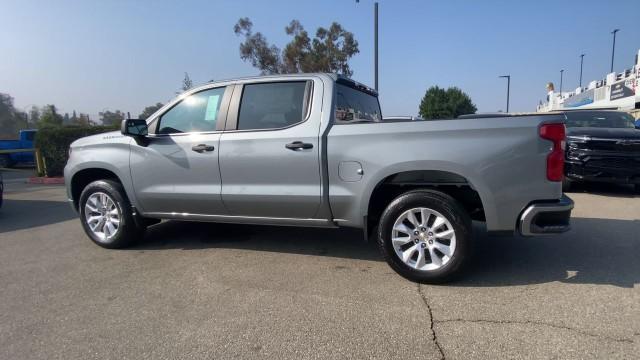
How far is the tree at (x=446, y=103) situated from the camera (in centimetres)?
4459

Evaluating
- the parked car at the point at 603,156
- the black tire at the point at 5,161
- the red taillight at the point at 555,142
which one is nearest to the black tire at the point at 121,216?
the red taillight at the point at 555,142

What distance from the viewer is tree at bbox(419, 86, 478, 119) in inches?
1756

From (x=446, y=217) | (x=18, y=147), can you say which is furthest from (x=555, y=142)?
(x=18, y=147)

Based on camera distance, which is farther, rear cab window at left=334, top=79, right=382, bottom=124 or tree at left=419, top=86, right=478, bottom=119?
tree at left=419, top=86, right=478, bottom=119

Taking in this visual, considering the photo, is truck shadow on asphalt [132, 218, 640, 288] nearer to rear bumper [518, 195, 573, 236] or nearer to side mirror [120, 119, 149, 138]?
rear bumper [518, 195, 573, 236]

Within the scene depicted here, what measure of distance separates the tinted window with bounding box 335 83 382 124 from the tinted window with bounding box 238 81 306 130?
1.25 ft

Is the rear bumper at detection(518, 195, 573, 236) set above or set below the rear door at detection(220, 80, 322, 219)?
below

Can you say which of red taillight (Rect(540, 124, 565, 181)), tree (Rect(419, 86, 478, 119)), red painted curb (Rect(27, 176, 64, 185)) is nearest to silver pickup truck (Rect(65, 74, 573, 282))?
red taillight (Rect(540, 124, 565, 181))

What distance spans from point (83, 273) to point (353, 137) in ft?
10.00

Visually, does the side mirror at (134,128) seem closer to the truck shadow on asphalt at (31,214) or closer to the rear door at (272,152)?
the rear door at (272,152)

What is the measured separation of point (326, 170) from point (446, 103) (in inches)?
1782

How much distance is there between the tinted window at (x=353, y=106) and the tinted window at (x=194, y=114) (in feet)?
4.35

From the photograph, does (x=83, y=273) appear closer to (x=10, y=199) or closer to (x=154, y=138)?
(x=154, y=138)

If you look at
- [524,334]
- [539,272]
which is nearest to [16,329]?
[524,334]
